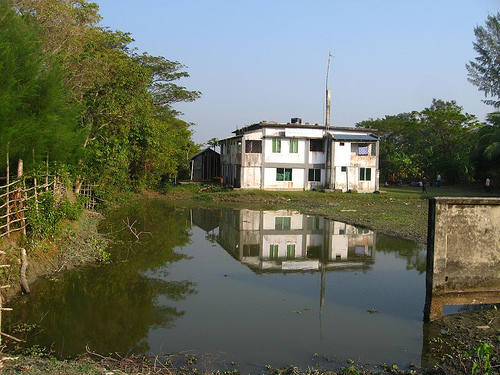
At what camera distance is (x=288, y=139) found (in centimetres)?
3462

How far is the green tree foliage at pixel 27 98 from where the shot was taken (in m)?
8.52

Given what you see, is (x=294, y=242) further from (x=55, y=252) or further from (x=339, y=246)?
(x=55, y=252)

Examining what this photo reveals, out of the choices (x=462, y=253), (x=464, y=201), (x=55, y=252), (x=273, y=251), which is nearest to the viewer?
(x=464, y=201)

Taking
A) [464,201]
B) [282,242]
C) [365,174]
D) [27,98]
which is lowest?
[282,242]

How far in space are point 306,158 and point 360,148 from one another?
4118 millimetres

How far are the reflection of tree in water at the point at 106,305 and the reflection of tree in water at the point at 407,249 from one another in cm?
670

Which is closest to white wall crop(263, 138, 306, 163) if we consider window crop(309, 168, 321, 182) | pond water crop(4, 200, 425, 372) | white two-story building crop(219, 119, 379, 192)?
white two-story building crop(219, 119, 379, 192)

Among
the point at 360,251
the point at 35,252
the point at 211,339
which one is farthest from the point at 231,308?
the point at 360,251

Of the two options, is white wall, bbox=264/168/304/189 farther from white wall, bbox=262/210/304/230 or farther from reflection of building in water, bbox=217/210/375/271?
reflection of building in water, bbox=217/210/375/271

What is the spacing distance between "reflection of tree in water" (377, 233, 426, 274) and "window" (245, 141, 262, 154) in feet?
57.4

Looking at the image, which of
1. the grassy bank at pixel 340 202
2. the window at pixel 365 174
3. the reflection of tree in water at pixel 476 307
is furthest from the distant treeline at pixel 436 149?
the reflection of tree in water at pixel 476 307

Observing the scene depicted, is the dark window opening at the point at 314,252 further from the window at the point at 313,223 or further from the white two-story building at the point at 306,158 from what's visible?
the white two-story building at the point at 306,158

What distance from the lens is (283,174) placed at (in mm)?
34781

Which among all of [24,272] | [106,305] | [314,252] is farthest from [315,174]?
[24,272]
